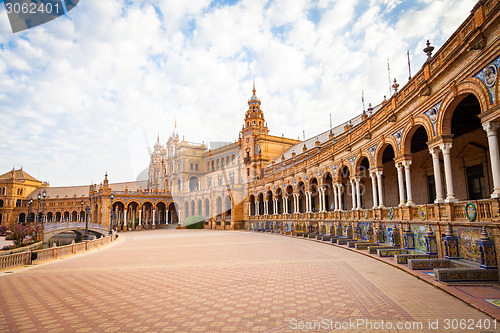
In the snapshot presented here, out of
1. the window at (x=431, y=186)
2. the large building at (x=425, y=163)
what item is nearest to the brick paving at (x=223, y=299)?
the large building at (x=425, y=163)

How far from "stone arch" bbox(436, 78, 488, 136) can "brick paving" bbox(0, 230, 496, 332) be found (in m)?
5.15

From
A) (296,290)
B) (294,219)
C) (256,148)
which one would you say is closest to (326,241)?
(294,219)

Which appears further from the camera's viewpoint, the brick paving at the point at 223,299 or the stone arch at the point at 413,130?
the stone arch at the point at 413,130

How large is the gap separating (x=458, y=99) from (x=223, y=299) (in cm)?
933

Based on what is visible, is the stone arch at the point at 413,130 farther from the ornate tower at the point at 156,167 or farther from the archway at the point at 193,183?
the ornate tower at the point at 156,167

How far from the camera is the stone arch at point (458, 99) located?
325 inches

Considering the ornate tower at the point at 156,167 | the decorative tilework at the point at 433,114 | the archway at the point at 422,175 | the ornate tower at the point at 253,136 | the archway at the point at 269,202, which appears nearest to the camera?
the decorative tilework at the point at 433,114

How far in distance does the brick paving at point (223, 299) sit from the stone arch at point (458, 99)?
5146 millimetres

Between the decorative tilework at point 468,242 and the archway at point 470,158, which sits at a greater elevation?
the archway at point 470,158

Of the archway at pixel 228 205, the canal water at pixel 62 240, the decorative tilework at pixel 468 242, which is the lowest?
the canal water at pixel 62 240

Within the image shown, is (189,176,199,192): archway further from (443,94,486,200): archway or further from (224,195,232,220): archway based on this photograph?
(443,94,486,200): archway

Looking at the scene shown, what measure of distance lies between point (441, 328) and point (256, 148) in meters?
49.9

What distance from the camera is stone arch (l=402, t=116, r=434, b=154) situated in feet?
37.0

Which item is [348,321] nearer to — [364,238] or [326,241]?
[364,238]
